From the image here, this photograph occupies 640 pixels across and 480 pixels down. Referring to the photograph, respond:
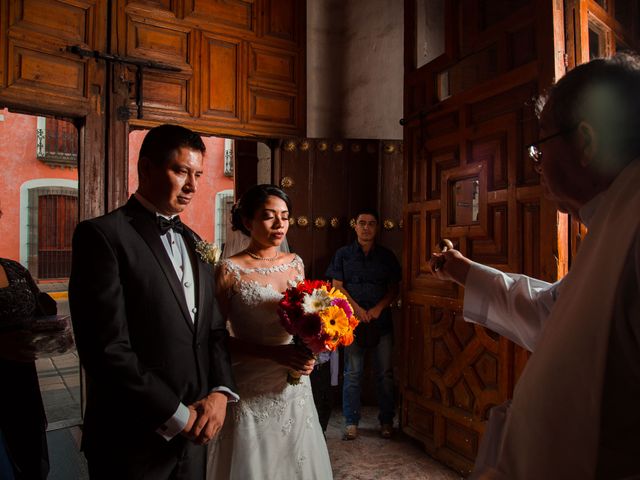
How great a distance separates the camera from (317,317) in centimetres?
201

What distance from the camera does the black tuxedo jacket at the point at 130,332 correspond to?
58.5 inches

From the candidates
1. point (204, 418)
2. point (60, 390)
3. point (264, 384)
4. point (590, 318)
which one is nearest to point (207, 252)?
point (204, 418)

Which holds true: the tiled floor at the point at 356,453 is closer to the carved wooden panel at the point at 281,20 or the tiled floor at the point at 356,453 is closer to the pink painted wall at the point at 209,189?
the carved wooden panel at the point at 281,20

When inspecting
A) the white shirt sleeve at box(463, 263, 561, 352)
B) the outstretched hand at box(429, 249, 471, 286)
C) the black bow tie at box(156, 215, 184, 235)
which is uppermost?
the black bow tie at box(156, 215, 184, 235)

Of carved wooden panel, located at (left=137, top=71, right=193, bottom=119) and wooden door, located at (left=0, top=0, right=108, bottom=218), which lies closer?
wooden door, located at (left=0, top=0, right=108, bottom=218)

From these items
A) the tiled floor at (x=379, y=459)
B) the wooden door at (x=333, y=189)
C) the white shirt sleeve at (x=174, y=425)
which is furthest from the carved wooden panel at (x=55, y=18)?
the tiled floor at (x=379, y=459)

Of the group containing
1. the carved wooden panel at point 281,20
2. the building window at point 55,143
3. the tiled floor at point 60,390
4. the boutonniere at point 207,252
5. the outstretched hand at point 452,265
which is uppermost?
the building window at point 55,143

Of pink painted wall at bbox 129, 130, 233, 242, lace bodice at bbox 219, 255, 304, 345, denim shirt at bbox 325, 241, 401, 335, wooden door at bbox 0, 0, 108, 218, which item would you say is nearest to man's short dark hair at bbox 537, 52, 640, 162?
lace bodice at bbox 219, 255, 304, 345

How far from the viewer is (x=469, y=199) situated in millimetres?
3457

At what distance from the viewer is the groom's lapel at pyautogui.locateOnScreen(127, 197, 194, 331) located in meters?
1.67

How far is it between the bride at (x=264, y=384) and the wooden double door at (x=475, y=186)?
146cm

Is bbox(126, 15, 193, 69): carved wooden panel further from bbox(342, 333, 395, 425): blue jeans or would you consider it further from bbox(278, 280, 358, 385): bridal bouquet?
bbox(342, 333, 395, 425): blue jeans

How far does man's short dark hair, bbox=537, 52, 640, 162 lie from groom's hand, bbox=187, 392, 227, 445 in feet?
5.12

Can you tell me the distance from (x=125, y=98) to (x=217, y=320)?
3.00 m
